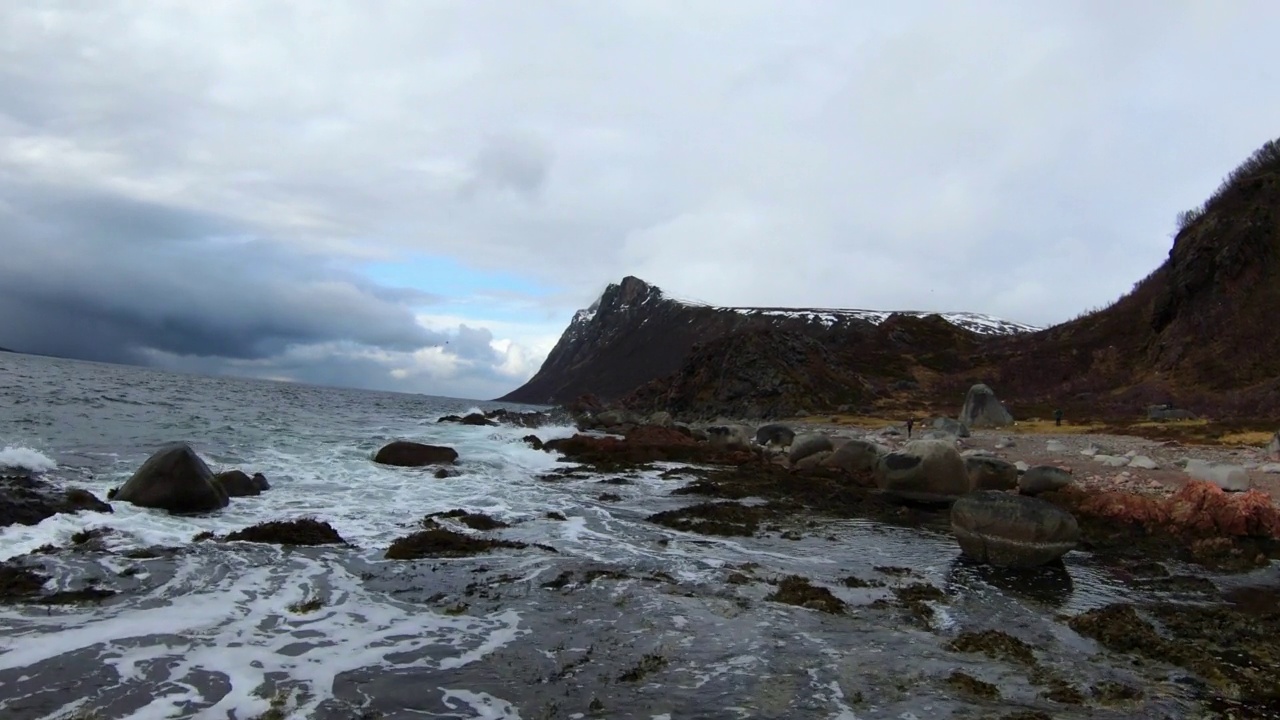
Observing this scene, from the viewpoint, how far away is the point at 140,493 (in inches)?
535

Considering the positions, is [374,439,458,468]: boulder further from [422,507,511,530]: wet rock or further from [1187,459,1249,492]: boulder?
[1187,459,1249,492]: boulder

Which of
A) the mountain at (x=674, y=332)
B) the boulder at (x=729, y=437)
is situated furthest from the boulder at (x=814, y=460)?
the mountain at (x=674, y=332)

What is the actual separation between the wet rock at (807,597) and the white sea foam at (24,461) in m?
16.2

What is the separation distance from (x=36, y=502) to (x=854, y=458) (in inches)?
817

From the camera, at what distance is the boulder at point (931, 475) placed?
1834cm

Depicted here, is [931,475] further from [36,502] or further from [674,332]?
[674,332]

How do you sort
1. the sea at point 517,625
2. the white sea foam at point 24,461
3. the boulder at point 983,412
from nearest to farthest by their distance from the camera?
1. the sea at point 517,625
2. the white sea foam at point 24,461
3. the boulder at point 983,412

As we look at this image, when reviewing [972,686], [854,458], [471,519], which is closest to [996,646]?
[972,686]

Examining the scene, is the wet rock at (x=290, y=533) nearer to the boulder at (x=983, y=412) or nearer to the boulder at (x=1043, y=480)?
the boulder at (x=1043, y=480)

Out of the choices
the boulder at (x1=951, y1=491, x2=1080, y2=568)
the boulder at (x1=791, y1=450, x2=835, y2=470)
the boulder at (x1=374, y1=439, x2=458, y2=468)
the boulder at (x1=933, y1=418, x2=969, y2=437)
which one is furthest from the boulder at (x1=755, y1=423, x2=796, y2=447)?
the boulder at (x1=951, y1=491, x2=1080, y2=568)

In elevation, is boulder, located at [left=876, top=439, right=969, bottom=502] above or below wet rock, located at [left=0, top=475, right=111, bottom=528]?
above

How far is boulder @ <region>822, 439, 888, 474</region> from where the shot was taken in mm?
24016

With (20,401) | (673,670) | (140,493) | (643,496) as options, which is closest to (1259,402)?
(643,496)

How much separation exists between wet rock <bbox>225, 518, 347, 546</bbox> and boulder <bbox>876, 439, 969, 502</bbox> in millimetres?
13168
